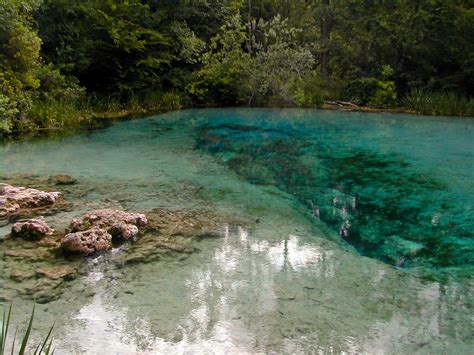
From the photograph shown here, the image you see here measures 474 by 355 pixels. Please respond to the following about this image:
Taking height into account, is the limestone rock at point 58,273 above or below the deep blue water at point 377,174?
below

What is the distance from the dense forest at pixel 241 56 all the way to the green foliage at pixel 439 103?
0.04 m

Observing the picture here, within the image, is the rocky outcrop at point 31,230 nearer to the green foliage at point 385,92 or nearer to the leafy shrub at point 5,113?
the leafy shrub at point 5,113

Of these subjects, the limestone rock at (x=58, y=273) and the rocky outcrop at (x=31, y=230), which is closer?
the limestone rock at (x=58, y=273)

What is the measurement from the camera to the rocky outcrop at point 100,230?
4.51 metres

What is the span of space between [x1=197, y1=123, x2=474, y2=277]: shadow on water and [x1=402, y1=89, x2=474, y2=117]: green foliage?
7245 millimetres

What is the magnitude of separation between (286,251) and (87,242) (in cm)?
205

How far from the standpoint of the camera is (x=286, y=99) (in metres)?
19.1

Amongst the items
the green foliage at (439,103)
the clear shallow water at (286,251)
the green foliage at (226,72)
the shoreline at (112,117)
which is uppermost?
the green foliage at (226,72)

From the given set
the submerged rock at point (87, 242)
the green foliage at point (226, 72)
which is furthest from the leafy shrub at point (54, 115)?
the submerged rock at point (87, 242)

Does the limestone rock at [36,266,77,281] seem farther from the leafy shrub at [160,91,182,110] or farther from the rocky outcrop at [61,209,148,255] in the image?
the leafy shrub at [160,91,182,110]

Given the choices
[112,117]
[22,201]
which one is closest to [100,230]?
[22,201]

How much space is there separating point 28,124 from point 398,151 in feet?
31.3

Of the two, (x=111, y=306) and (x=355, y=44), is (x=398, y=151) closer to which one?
(x=111, y=306)

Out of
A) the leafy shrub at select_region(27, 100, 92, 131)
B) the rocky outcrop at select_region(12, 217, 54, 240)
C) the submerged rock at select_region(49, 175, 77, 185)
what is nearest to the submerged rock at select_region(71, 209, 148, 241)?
the rocky outcrop at select_region(12, 217, 54, 240)
